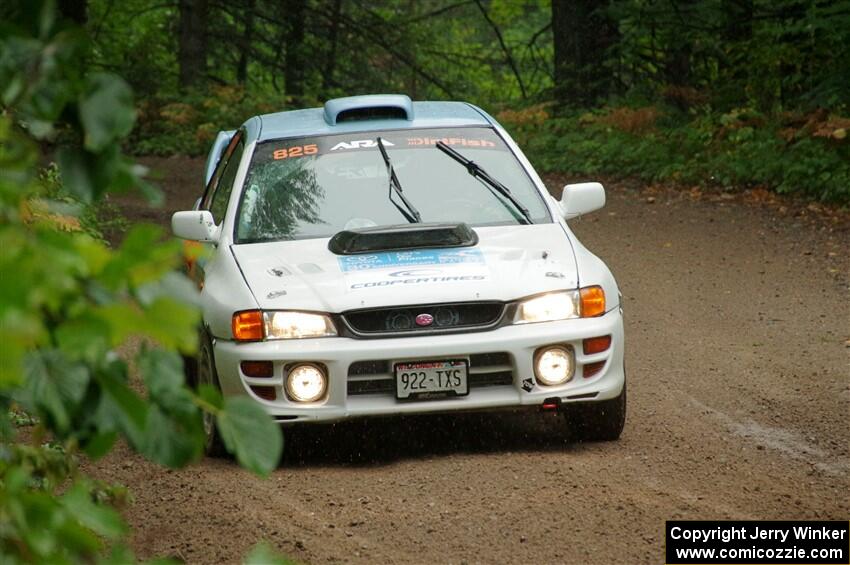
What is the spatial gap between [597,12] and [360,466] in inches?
602

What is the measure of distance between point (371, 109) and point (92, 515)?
647 centimetres

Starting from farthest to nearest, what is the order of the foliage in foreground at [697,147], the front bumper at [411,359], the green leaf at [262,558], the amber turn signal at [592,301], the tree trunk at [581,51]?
the tree trunk at [581,51]
the foliage in foreground at [697,147]
the amber turn signal at [592,301]
the front bumper at [411,359]
the green leaf at [262,558]

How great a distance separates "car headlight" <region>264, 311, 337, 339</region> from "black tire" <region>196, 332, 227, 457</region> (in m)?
0.46

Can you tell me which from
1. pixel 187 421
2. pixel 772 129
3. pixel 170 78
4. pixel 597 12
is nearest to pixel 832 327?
pixel 772 129

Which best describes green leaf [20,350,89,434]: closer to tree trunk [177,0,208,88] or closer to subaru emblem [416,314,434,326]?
subaru emblem [416,314,434,326]

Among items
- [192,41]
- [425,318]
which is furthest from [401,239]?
[192,41]

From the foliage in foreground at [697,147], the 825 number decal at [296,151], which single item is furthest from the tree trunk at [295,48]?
the 825 number decal at [296,151]

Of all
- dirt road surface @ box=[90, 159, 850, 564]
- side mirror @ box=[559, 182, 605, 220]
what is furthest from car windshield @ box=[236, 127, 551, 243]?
dirt road surface @ box=[90, 159, 850, 564]

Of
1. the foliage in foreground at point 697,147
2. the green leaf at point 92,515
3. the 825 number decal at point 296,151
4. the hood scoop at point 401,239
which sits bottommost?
the foliage in foreground at point 697,147

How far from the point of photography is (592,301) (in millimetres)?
6656

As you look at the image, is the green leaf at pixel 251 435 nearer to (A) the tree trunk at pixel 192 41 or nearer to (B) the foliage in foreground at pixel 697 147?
(B) the foliage in foreground at pixel 697 147

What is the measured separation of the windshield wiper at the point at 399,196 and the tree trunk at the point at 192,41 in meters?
19.5

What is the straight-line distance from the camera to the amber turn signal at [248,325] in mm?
6445
